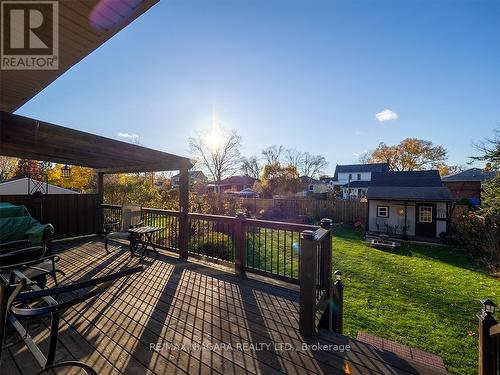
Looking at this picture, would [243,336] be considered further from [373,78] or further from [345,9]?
[373,78]

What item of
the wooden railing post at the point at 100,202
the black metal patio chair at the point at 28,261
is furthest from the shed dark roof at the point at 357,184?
the black metal patio chair at the point at 28,261

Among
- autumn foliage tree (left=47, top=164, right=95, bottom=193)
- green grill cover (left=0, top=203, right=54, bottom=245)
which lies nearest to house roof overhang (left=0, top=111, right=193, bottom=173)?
green grill cover (left=0, top=203, right=54, bottom=245)

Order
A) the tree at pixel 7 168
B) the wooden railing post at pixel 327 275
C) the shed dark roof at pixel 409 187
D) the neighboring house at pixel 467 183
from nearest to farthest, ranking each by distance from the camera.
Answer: the wooden railing post at pixel 327 275
the shed dark roof at pixel 409 187
the tree at pixel 7 168
the neighboring house at pixel 467 183

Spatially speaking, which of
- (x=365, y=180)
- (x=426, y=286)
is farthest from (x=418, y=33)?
(x=365, y=180)

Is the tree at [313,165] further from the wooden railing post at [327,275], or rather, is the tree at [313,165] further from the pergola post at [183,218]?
the wooden railing post at [327,275]

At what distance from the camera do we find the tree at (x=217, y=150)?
82.2ft

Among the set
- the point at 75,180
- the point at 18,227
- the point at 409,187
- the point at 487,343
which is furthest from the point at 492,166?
the point at 75,180

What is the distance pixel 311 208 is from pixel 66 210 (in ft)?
45.2

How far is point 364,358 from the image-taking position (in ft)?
6.74

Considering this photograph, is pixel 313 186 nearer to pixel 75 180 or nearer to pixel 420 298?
pixel 75 180

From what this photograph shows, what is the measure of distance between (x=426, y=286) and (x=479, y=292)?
1.12m

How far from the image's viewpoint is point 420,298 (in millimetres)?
5305

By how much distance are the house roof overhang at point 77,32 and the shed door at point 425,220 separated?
47.6ft

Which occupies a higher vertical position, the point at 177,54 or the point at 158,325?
the point at 177,54
